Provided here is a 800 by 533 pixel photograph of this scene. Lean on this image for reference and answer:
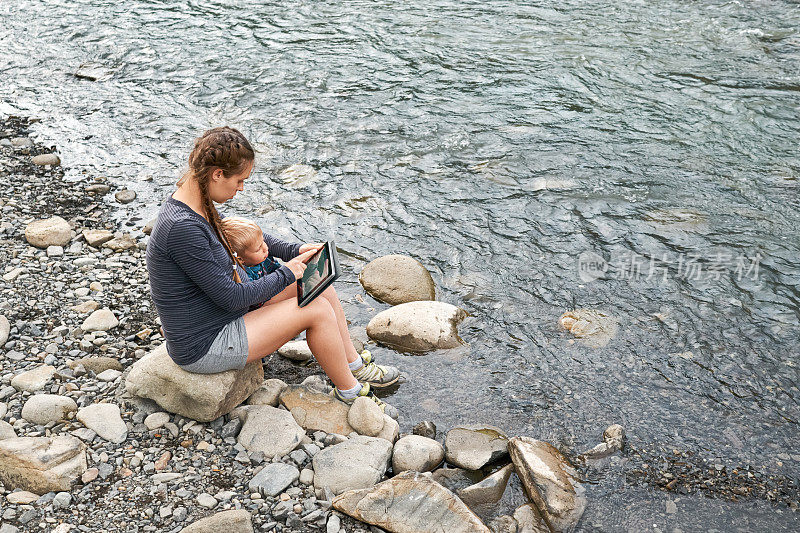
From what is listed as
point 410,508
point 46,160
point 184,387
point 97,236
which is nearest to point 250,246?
point 184,387

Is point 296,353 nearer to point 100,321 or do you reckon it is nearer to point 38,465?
point 100,321

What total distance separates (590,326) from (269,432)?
269cm

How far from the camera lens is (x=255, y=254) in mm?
4637

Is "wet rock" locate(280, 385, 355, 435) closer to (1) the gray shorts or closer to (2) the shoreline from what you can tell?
(2) the shoreline

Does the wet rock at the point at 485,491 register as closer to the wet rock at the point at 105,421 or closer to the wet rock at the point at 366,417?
the wet rock at the point at 366,417

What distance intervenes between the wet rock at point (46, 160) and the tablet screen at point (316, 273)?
531 cm

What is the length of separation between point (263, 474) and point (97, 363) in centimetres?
155

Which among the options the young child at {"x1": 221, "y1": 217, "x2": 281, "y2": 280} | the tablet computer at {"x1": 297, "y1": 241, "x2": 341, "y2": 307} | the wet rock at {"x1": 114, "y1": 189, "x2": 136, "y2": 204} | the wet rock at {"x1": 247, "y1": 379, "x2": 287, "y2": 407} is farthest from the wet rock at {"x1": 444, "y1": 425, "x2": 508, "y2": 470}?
the wet rock at {"x1": 114, "y1": 189, "x2": 136, "y2": 204}

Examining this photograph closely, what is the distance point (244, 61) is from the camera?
11.2m

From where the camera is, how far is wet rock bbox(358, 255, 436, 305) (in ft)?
20.4

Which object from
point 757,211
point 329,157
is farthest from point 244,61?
point 757,211

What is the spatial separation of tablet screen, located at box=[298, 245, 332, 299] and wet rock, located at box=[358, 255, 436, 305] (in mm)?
1774

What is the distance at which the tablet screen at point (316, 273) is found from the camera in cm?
440

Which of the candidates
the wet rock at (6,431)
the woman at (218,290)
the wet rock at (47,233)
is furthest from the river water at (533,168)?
the wet rock at (6,431)
